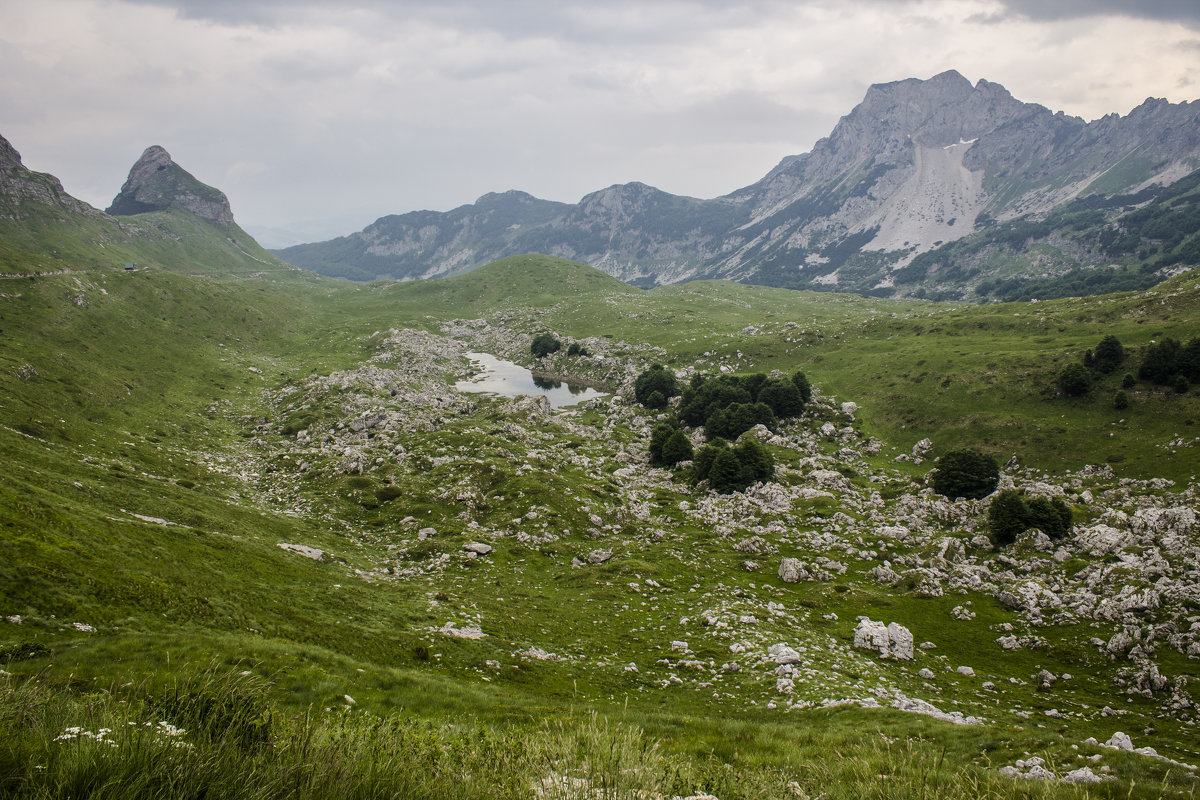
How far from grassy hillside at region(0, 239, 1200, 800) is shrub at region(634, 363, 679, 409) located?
5.32 metres

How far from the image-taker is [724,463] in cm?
6116

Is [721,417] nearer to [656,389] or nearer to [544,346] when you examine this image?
[656,389]

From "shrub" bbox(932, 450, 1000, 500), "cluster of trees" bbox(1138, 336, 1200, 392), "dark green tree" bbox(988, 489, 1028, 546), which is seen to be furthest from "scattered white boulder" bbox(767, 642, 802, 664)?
"cluster of trees" bbox(1138, 336, 1200, 392)

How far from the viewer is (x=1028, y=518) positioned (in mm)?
41250

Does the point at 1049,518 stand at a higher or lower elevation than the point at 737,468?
higher

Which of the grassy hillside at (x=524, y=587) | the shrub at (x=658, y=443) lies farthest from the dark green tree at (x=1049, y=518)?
the shrub at (x=658, y=443)

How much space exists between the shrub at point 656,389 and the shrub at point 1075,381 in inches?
2152

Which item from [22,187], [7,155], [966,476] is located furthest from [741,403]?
[7,155]

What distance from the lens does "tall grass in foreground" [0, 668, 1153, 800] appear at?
497cm

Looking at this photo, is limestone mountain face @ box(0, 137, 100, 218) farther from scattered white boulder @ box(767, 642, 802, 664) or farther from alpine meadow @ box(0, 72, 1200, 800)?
scattered white boulder @ box(767, 642, 802, 664)

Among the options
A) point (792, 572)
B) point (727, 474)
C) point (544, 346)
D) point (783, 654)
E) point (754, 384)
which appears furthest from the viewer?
point (544, 346)

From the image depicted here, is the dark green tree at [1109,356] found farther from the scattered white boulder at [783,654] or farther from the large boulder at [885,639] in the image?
the scattered white boulder at [783,654]

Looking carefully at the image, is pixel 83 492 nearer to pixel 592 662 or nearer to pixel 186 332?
pixel 592 662

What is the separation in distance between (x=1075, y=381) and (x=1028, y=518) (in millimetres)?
33999
